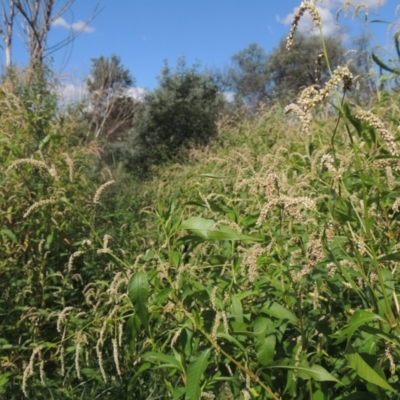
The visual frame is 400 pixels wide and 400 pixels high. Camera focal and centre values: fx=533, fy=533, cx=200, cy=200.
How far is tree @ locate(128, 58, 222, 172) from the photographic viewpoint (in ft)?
43.8

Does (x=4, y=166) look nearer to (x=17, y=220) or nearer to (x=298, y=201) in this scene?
(x=17, y=220)

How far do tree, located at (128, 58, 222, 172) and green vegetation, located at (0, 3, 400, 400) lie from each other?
277 inches

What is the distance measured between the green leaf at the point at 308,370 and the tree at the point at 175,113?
11.7 m

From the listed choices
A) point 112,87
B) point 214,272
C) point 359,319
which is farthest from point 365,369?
point 112,87

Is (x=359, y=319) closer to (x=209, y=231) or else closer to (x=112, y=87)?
(x=209, y=231)

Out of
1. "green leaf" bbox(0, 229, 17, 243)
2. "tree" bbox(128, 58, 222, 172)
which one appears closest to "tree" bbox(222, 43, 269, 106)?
"tree" bbox(128, 58, 222, 172)

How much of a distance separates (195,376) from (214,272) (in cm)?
55

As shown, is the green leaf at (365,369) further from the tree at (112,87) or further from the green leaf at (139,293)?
the tree at (112,87)

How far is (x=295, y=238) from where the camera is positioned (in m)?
1.61

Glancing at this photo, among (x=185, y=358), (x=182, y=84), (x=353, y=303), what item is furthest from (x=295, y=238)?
(x=182, y=84)

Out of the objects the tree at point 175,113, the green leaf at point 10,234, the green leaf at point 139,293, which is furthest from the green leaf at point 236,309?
the tree at point 175,113

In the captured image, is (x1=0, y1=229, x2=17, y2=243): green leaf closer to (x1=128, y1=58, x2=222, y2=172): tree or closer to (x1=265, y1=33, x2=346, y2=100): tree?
(x1=128, y1=58, x2=222, y2=172): tree

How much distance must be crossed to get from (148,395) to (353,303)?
1.61 meters

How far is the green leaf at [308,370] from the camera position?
1289 mm
